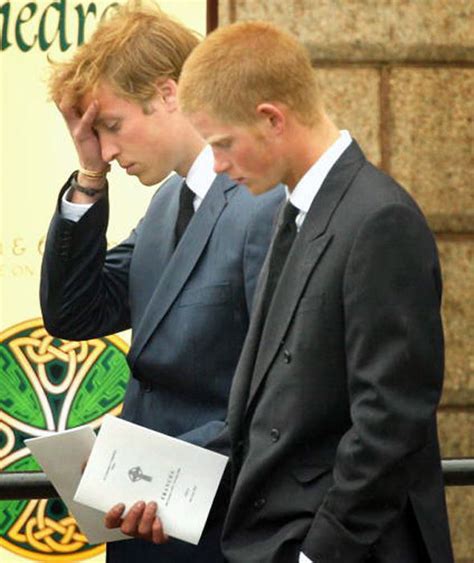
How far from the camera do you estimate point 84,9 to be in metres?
6.04

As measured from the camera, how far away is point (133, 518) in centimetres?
367

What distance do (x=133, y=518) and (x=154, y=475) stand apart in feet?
0.33

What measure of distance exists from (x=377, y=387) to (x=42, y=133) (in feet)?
10.5

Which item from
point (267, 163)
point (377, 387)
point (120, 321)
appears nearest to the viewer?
point (377, 387)

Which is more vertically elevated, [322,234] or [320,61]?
[322,234]

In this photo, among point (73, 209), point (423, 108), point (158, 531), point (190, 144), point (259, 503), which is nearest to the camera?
point (259, 503)

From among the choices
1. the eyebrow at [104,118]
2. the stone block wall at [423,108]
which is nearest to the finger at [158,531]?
the eyebrow at [104,118]

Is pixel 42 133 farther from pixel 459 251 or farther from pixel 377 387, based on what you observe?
pixel 377 387

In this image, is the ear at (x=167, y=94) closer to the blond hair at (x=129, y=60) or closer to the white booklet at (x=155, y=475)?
the blond hair at (x=129, y=60)

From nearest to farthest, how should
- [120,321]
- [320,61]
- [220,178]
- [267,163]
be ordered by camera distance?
[267,163] → [220,178] → [120,321] → [320,61]

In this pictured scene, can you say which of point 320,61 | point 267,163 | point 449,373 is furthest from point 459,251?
point 267,163

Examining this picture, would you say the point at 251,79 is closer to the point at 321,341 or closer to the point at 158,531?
the point at 321,341

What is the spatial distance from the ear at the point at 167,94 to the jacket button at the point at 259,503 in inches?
42.9

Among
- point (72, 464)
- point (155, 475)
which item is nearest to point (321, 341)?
point (155, 475)
